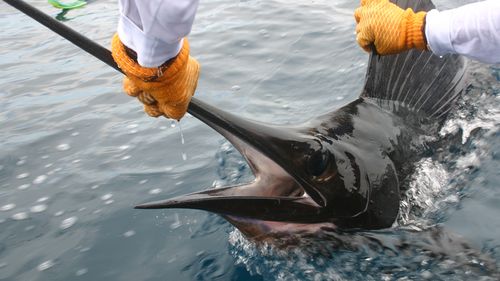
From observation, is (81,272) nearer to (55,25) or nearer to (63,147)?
(55,25)

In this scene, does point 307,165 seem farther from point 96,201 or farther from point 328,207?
point 96,201

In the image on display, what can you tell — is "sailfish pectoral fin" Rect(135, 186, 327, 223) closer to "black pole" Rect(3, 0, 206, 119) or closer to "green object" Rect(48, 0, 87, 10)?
"black pole" Rect(3, 0, 206, 119)

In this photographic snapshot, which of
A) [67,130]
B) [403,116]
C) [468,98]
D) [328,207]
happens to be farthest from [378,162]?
[67,130]

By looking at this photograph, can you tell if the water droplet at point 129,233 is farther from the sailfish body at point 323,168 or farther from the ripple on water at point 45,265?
the sailfish body at point 323,168

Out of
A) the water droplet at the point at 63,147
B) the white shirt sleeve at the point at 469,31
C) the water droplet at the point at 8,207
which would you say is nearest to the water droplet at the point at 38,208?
the water droplet at the point at 8,207

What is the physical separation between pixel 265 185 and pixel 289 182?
12 cm

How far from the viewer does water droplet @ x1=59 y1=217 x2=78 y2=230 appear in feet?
11.3

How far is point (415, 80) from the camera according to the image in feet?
12.2

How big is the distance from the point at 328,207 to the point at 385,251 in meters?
0.37

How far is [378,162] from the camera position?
2949mm

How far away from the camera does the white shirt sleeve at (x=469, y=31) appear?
276cm

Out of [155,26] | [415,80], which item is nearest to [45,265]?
[155,26]

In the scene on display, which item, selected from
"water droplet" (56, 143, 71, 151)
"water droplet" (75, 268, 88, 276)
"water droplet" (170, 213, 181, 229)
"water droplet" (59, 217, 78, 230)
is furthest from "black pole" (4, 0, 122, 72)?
"water droplet" (56, 143, 71, 151)

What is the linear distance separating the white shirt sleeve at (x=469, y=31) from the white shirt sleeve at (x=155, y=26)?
1.40m
